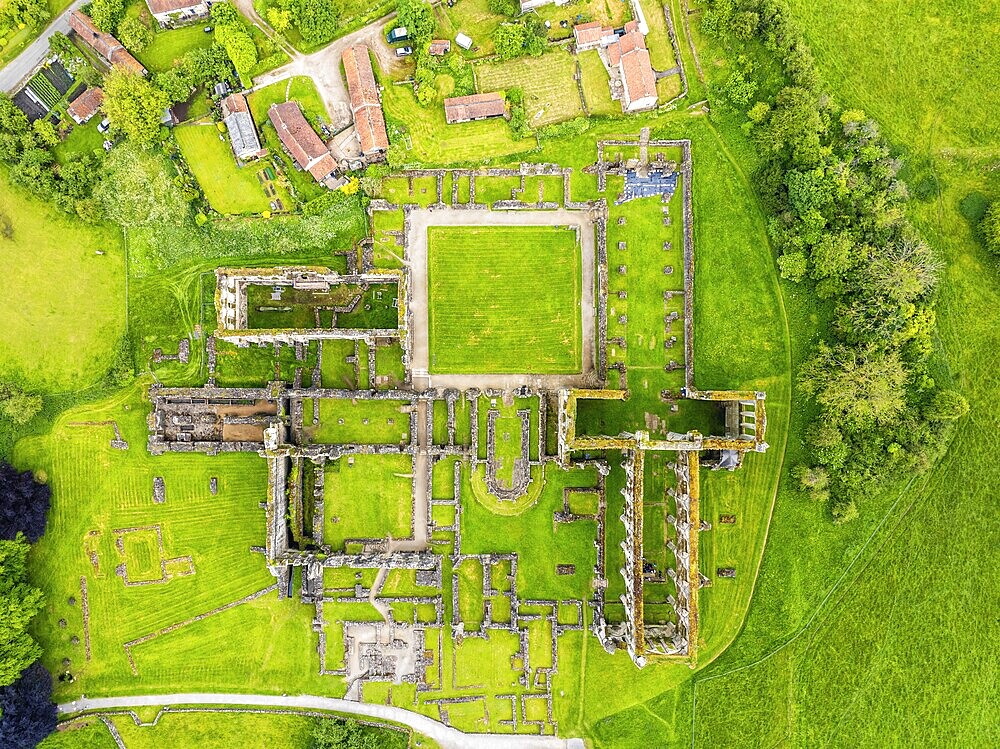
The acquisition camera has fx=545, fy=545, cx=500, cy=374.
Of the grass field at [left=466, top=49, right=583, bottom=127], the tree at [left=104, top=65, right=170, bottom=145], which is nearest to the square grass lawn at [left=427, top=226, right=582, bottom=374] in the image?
the grass field at [left=466, top=49, right=583, bottom=127]

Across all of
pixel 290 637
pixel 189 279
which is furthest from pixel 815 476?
pixel 189 279

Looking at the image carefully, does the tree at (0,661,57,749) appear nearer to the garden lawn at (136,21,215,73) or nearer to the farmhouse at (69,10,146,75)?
the farmhouse at (69,10,146,75)

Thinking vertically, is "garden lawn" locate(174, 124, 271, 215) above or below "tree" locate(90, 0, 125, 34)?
below

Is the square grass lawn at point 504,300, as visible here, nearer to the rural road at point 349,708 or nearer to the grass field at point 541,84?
the grass field at point 541,84

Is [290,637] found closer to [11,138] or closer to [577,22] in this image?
A: [11,138]

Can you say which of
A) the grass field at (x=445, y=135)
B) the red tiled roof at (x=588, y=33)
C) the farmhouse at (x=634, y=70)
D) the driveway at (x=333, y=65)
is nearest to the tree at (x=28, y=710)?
the driveway at (x=333, y=65)

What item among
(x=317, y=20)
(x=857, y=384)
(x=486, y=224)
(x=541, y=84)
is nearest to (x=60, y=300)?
(x=317, y=20)
